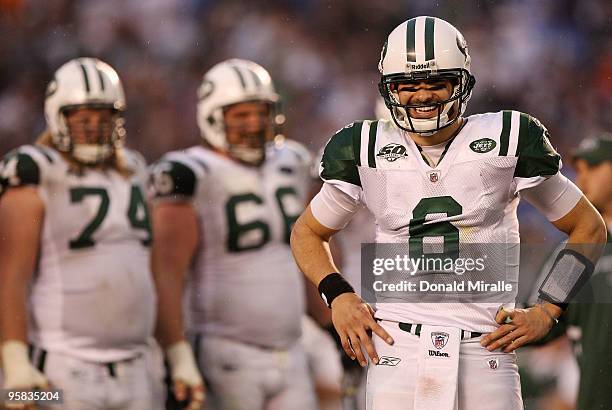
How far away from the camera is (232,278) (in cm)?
430

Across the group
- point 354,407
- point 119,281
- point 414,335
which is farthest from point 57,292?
point 414,335

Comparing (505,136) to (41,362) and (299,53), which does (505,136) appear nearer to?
(41,362)

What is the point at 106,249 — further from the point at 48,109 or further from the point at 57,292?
the point at 48,109

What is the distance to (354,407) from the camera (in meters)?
4.51

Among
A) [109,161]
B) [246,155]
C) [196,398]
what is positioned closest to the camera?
[109,161]

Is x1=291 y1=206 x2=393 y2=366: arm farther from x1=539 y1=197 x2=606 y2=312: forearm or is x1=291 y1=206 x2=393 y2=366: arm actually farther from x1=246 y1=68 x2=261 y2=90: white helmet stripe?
x1=246 y1=68 x2=261 y2=90: white helmet stripe

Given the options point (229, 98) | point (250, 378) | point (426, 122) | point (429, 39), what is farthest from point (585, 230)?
point (229, 98)

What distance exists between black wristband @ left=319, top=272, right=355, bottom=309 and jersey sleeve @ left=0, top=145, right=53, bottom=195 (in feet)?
5.36

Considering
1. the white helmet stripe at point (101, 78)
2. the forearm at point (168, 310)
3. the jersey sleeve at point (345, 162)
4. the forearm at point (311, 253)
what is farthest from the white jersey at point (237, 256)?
the jersey sleeve at point (345, 162)

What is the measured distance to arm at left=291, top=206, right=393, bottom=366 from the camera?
2445 millimetres

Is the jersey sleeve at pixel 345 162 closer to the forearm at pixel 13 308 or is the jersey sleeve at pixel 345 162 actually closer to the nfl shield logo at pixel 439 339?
the nfl shield logo at pixel 439 339

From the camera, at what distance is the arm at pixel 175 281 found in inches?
165

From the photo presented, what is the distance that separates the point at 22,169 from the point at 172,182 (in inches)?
24.1

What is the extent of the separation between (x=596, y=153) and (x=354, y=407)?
1351mm
